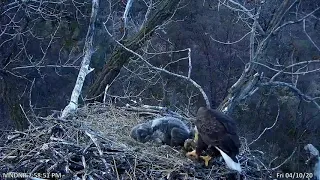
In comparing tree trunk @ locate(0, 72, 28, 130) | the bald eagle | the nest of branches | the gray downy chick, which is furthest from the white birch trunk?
tree trunk @ locate(0, 72, 28, 130)

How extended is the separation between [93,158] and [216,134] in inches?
39.3

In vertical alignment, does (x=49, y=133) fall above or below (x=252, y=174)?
above

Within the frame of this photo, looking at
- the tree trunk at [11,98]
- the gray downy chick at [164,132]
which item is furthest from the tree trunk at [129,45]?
the gray downy chick at [164,132]

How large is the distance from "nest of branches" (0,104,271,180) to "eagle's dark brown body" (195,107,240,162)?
0.17 m

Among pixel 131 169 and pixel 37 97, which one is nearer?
pixel 131 169

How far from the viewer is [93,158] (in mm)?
3863

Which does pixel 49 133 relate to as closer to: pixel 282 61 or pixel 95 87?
pixel 95 87

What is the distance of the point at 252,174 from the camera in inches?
168

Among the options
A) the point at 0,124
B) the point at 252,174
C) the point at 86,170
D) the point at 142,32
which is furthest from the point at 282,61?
the point at 86,170

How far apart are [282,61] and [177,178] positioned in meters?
9.28

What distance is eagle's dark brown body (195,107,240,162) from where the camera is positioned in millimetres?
3955

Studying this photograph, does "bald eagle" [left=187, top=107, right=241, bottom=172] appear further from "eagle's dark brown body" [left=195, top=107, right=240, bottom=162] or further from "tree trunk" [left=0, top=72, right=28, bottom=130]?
"tree trunk" [left=0, top=72, right=28, bottom=130]

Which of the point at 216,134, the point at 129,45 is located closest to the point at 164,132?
the point at 216,134

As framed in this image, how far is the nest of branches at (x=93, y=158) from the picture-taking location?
3684mm
